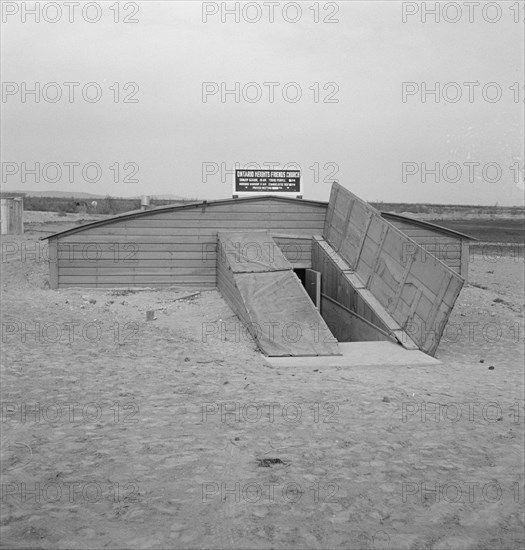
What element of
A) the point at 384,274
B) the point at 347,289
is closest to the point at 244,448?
the point at 384,274

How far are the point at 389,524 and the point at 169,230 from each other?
11.9 m

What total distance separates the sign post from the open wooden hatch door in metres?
1.00

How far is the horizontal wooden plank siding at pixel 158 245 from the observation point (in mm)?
15469

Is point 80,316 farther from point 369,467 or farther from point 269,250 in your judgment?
point 369,467

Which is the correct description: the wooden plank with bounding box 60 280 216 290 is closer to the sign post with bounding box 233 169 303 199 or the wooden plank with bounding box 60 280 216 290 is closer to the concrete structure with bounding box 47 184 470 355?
the concrete structure with bounding box 47 184 470 355

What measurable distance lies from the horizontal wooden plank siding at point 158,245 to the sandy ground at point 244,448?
4.44 m

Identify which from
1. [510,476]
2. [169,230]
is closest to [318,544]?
[510,476]

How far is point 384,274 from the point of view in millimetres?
12938

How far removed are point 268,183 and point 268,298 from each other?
4946mm

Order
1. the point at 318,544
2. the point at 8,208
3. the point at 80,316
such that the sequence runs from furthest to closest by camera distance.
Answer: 1. the point at 8,208
2. the point at 80,316
3. the point at 318,544

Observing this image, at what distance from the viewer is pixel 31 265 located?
18312 millimetres

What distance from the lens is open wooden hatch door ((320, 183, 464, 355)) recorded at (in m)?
11.0

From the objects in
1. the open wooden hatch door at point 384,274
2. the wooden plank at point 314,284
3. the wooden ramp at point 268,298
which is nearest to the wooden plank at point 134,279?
the wooden ramp at point 268,298

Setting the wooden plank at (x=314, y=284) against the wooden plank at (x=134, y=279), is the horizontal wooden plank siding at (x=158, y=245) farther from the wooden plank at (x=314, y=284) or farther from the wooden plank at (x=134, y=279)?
the wooden plank at (x=314, y=284)
